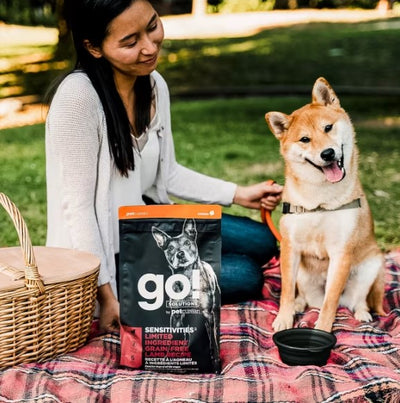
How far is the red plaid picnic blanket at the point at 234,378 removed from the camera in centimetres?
228

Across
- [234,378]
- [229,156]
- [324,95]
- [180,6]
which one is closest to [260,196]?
[324,95]

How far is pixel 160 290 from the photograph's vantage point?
2.44m

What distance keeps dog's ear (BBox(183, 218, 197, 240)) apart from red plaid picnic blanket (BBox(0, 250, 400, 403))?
480 millimetres

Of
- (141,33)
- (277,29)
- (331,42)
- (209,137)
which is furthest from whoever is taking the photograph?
(277,29)

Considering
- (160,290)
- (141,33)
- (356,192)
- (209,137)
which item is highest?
(141,33)

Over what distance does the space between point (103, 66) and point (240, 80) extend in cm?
932

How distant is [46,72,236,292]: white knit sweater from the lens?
2781mm

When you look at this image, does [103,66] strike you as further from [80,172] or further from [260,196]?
[260,196]

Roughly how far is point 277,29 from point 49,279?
12.9 m

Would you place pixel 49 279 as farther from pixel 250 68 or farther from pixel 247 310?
pixel 250 68

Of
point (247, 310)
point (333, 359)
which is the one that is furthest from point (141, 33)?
point (333, 359)

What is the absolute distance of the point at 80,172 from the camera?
110 inches

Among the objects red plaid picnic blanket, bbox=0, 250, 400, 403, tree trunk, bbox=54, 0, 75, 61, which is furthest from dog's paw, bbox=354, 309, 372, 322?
tree trunk, bbox=54, 0, 75, 61

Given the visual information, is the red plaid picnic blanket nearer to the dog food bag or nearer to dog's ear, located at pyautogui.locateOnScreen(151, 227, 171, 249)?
the dog food bag
